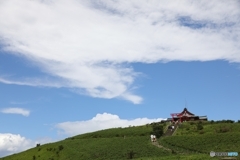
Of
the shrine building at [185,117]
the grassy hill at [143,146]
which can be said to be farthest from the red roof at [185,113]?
the grassy hill at [143,146]

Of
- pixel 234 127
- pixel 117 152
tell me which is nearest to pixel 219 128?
pixel 234 127

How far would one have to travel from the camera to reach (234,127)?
291 ft

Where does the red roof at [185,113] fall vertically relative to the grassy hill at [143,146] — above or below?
above

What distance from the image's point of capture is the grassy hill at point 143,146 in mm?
72062

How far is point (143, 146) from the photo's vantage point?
79.6 m

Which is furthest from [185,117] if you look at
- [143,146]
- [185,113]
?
[143,146]

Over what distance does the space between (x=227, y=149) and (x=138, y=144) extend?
838 inches

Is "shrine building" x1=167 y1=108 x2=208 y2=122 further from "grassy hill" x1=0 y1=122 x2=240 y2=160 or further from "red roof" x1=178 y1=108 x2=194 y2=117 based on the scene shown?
"grassy hill" x1=0 y1=122 x2=240 y2=160

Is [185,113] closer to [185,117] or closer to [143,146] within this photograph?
[185,117]

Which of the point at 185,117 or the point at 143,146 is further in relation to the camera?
the point at 185,117

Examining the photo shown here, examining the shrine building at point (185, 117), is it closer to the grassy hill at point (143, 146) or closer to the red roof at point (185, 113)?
the red roof at point (185, 113)

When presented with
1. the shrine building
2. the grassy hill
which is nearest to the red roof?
the shrine building

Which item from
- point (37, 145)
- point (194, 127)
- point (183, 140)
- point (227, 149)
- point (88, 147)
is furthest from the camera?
point (37, 145)

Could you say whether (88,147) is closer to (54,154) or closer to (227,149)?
(54,154)
